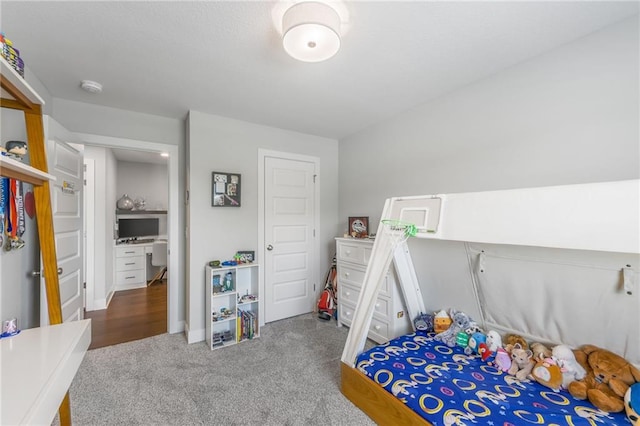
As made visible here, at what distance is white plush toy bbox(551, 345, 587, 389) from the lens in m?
1.58

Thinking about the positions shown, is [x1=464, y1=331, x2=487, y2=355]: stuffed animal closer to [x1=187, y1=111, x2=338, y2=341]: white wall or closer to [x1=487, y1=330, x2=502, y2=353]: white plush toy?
[x1=487, y1=330, x2=502, y2=353]: white plush toy

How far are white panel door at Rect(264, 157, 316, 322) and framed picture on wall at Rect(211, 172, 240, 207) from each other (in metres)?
0.39

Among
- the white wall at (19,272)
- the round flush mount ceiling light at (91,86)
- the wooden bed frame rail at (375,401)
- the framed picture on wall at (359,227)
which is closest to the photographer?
the wooden bed frame rail at (375,401)

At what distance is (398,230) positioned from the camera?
6.26 ft

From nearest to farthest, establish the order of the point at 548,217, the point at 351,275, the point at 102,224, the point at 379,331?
the point at 548,217, the point at 379,331, the point at 351,275, the point at 102,224

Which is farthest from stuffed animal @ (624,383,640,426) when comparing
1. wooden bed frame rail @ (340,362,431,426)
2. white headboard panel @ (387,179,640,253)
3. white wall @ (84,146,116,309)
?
white wall @ (84,146,116,309)

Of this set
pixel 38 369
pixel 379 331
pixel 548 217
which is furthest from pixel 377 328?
pixel 38 369

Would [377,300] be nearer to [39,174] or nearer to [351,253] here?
[351,253]

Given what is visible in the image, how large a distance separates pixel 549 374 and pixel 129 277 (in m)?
5.82

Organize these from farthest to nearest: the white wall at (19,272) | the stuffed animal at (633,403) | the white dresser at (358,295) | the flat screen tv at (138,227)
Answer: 1. the flat screen tv at (138,227)
2. the white dresser at (358,295)
3. the white wall at (19,272)
4. the stuffed animal at (633,403)

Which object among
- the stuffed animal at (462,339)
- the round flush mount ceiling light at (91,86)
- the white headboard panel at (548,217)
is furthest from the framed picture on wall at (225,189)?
the stuffed animal at (462,339)

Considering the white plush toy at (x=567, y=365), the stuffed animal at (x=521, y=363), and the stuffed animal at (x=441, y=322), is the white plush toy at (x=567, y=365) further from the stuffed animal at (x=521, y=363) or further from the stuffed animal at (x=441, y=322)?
the stuffed animal at (x=441, y=322)

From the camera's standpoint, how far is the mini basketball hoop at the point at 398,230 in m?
1.85

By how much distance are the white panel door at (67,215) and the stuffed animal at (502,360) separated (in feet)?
10.5
